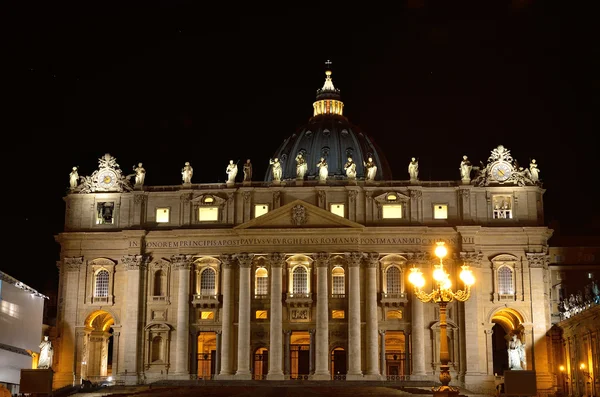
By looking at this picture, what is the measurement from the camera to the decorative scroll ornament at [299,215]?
92250mm

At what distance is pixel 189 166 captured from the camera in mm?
96250

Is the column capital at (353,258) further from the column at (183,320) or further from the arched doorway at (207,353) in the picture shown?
the column at (183,320)

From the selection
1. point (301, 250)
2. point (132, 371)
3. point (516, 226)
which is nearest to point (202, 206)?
point (301, 250)

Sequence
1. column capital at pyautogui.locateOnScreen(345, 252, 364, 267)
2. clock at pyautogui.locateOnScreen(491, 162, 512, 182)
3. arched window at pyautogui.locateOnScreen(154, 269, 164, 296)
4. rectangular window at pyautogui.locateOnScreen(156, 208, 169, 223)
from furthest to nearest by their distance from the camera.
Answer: rectangular window at pyautogui.locateOnScreen(156, 208, 169, 223) < arched window at pyautogui.locateOnScreen(154, 269, 164, 296) < clock at pyautogui.locateOnScreen(491, 162, 512, 182) < column capital at pyautogui.locateOnScreen(345, 252, 364, 267)

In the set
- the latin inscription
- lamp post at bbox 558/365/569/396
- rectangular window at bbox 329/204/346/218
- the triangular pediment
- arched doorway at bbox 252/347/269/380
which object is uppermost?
rectangular window at bbox 329/204/346/218

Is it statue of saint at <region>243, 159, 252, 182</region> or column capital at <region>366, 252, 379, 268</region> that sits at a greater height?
statue of saint at <region>243, 159, 252, 182</region>

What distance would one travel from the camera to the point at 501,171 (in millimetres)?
93500

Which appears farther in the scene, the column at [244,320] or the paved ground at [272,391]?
the column at [244,320]

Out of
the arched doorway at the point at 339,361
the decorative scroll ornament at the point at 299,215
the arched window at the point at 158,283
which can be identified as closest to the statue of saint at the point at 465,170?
the decorative scroll ornament at the point at 299,215

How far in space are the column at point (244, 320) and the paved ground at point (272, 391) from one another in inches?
330

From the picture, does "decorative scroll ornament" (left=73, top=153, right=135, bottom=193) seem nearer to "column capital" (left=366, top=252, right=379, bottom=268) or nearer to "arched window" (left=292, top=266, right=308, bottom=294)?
"arched window" (left=292, top=266, right=308, bottom=294)

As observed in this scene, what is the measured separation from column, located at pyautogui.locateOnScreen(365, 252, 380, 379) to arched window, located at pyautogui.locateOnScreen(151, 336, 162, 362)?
19.6 metres

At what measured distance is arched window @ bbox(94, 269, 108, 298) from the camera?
95438mm

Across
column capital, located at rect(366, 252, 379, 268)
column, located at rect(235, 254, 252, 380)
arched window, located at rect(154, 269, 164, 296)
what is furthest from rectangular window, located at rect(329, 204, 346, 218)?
arched window, located at rect(154, 269, 164, 296)
